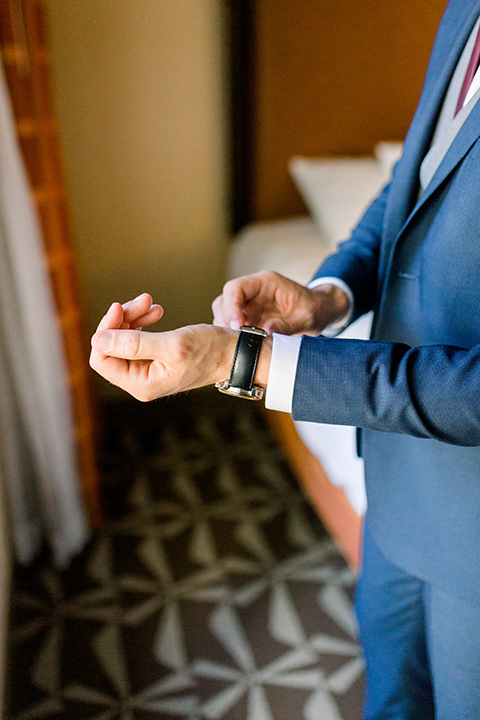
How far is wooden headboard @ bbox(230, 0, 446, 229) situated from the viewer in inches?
50.0

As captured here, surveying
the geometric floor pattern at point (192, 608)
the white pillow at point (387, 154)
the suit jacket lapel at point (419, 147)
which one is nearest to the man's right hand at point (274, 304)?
the suit jacket lapel at point (419, 147)

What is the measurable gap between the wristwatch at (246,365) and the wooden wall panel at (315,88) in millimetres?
763

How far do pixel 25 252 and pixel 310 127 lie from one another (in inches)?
→ 38.9

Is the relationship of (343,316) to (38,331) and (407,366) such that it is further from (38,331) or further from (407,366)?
(38,331)

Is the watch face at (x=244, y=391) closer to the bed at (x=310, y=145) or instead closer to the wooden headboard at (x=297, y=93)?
the bed at (x=310, y=145)

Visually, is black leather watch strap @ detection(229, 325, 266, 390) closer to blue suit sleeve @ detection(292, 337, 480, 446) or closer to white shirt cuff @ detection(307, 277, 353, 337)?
blue suit sleeve @ detection(292, 337, 480, 446)

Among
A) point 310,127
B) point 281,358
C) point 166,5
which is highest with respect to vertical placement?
point 166,5

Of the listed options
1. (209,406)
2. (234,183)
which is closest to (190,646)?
(209,406)

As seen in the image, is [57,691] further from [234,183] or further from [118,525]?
[234,183]

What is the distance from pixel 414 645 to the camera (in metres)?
0.71

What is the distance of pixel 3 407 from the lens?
112 centimetres

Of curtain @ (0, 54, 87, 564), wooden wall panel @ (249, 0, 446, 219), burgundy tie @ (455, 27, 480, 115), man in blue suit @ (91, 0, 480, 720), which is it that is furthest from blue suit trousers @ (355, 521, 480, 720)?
wooden wall panel @ (249, 0, 446, 219)

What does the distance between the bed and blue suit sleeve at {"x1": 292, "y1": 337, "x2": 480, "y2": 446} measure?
1.90 feet

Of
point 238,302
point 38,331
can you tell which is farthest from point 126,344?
point 38,331
